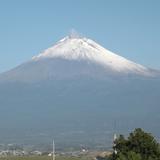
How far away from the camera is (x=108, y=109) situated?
19588cm

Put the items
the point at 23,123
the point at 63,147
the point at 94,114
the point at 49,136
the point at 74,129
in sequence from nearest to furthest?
the point at 63,147
the point at 49,136
the point at 74,129
the point at 23,123
the point at 94,114

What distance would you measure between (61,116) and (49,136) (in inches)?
1421

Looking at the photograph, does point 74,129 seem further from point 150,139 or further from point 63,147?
point 150,139

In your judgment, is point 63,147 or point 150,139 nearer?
point 150,139

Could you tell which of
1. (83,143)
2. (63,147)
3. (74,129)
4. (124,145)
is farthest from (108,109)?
(124,145)

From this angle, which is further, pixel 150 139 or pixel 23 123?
pixel 23 123

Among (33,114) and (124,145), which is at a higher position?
(33,114)

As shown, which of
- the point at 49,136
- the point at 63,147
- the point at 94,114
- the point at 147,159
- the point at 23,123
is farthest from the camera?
A: the point at 94,114

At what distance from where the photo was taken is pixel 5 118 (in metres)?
182

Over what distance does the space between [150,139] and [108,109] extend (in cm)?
16039

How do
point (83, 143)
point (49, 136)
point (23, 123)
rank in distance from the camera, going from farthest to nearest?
1. point (23, 123)
2. point (49, 136)
3. point (83, 143)

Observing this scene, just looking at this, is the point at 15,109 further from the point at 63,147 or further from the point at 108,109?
the point at 63,147

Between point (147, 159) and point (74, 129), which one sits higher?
point (74, 129)

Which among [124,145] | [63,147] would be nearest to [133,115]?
[63,147]
